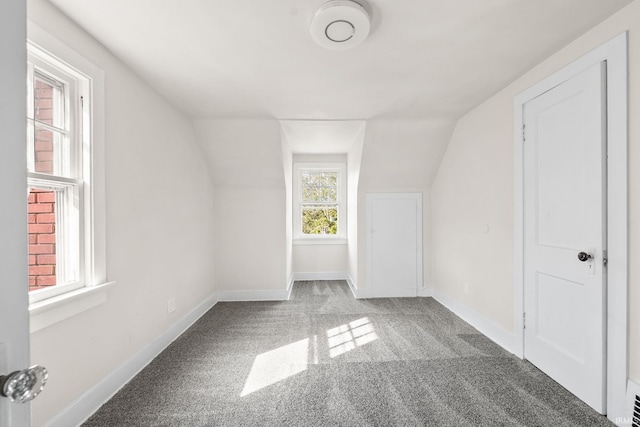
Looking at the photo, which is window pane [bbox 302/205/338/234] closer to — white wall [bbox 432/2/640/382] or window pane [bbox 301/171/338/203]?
window pane [bbox 301/171/338/203]

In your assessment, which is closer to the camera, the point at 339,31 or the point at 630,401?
the point at 630,401

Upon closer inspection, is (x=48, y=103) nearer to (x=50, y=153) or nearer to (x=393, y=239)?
(x=50, y=153)

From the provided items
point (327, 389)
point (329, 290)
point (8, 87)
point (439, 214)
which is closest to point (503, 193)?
point (439, 214)

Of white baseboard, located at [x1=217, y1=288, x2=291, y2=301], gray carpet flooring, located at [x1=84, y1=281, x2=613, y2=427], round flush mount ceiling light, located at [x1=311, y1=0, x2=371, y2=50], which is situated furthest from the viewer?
white baseboard, located at [x1=217, y1=288, x2=291, y2=301]

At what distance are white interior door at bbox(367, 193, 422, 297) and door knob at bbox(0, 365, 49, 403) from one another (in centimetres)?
384

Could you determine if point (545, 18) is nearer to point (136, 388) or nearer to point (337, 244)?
point (136, 388)

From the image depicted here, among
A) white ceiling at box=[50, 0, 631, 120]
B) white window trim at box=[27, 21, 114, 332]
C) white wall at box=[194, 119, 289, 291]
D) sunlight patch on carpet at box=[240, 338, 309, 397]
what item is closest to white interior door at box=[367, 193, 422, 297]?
white wall at box=[194, 119, 289, 291]

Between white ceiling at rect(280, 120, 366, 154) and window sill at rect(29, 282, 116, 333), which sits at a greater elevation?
white ceiling at rect(280, 120, 366, 154)

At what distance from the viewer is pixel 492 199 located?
2838 millimetres

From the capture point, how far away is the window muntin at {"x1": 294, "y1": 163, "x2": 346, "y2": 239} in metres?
5.45

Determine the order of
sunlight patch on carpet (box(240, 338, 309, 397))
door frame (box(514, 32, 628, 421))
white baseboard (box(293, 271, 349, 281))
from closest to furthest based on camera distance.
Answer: door frame (box(514, 32, 628, 421)) → sunlight patch on carpet (box(240, 338, 309, 397)) → white baseboard (box(293, 271, 349, 281))

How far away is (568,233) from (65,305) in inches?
124

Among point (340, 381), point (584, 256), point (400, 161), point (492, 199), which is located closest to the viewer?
point (584, 256)

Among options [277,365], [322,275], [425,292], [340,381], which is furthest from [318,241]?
[340,381]
